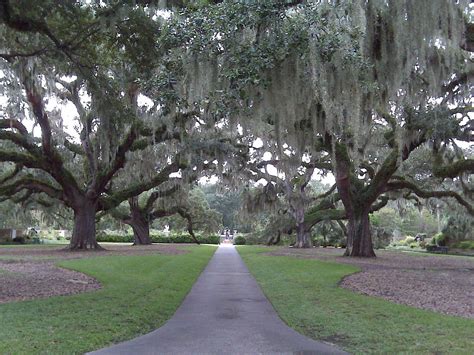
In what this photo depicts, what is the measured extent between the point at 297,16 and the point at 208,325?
15.7 ft

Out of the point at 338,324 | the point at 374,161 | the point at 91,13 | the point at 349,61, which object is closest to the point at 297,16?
the point at 349,61

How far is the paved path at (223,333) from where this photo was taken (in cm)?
558

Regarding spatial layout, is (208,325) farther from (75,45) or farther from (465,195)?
(465,195)

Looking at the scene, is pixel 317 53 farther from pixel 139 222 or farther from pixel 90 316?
pixel 139 222

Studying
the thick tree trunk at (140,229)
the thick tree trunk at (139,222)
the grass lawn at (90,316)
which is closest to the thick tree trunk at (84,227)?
the thick tree trunk at (139,222)

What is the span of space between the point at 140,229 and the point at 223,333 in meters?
30.2

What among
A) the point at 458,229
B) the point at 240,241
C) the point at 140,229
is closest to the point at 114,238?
the point at 240,241

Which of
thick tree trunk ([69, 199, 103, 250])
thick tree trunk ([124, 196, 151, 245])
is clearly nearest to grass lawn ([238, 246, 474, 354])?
thick tree trunk ([69, 199, 103, 250])

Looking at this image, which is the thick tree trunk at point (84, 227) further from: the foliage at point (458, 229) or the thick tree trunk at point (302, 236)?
the foliage at point (458, 229)

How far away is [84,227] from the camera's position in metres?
25.1

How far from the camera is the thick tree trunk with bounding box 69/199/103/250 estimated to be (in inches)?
971

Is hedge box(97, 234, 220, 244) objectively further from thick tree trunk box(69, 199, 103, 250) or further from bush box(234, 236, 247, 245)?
thick tree trunk box(69, 199, 103, 250)

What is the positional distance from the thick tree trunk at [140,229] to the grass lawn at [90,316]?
23758 mm

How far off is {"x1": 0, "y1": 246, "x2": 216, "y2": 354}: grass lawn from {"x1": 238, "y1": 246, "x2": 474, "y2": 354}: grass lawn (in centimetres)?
217
